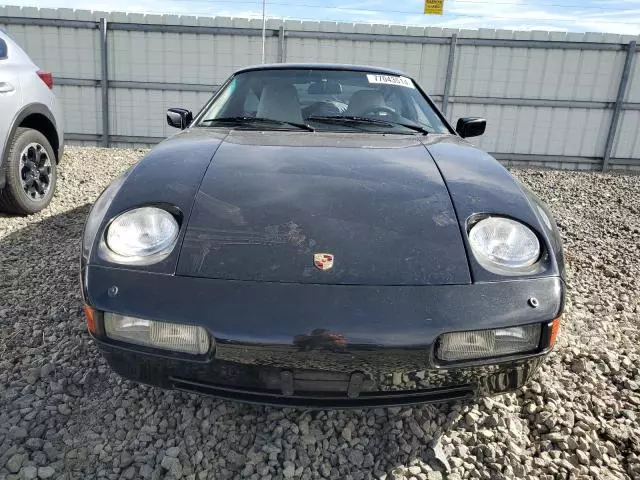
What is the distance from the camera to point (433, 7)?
35.8 ft

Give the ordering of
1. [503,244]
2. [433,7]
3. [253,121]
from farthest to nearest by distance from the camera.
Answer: [433,7] → [253,121] → [503,244]

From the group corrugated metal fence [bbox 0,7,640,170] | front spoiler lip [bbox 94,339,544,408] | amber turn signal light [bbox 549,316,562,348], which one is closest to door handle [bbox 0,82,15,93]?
front spoiler lip [bbox 94,339,544,408]

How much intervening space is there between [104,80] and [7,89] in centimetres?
624

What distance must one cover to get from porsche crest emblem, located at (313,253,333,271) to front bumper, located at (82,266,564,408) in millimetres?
A: 73

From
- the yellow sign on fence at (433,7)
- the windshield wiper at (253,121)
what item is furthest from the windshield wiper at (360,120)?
the yellow sign on fence at (433,7)

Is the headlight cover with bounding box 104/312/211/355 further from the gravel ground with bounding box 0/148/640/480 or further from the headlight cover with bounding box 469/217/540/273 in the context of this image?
the headlight cover with bounding box 469/217/540/273

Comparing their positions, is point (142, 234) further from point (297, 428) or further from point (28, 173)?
point (28, 173)

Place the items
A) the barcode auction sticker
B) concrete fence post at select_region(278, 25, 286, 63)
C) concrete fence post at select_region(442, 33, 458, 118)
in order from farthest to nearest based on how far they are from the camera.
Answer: concrete fence post at select_region(442, 33, 458, 118) → concrete fence post at select_region(278, 25, 286, 63) → the barcode auction sticker

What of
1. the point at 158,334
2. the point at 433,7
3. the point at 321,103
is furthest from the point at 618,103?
the point at 158,334

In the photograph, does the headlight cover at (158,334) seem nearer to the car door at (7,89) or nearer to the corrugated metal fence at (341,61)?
the car door at (7,89)

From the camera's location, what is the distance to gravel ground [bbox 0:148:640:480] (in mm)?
1665

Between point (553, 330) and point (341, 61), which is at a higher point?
point (341, 61)

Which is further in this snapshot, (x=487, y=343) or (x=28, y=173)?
(x=28, y=173)

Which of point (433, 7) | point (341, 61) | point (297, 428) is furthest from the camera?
point (433, 7)
